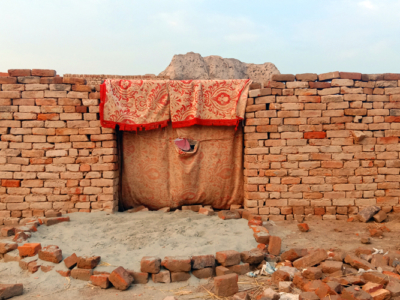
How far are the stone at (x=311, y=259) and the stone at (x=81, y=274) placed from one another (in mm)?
2312

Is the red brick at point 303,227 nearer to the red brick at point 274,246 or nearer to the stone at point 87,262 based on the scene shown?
the red brick at point 274,246

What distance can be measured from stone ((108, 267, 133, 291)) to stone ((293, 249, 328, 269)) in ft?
6.19

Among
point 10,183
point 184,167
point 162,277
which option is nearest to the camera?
point 162,277

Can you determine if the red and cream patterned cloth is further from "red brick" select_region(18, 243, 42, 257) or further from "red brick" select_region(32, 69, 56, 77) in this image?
"red brick" select_region(18, 243, 42, 257)

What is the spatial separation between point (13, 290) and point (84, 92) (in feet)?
11.4

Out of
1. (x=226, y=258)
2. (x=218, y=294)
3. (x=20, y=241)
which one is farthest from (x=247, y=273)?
(x=20, y=241)

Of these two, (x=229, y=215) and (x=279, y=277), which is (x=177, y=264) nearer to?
(x=279, y=277)

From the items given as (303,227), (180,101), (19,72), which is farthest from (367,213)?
(19,72)

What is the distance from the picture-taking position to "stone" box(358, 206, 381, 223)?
504 cm

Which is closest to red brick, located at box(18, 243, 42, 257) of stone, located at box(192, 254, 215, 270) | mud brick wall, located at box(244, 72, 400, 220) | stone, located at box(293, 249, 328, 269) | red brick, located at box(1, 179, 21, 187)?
stone, located at box(192, 254, 215, 270)

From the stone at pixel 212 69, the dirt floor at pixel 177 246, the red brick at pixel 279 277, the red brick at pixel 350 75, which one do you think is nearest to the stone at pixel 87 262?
the dirt floor at pixel 177 246

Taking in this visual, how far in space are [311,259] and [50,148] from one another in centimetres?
461

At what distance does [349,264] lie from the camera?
3.39 m

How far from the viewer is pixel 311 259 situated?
11.0 ft
